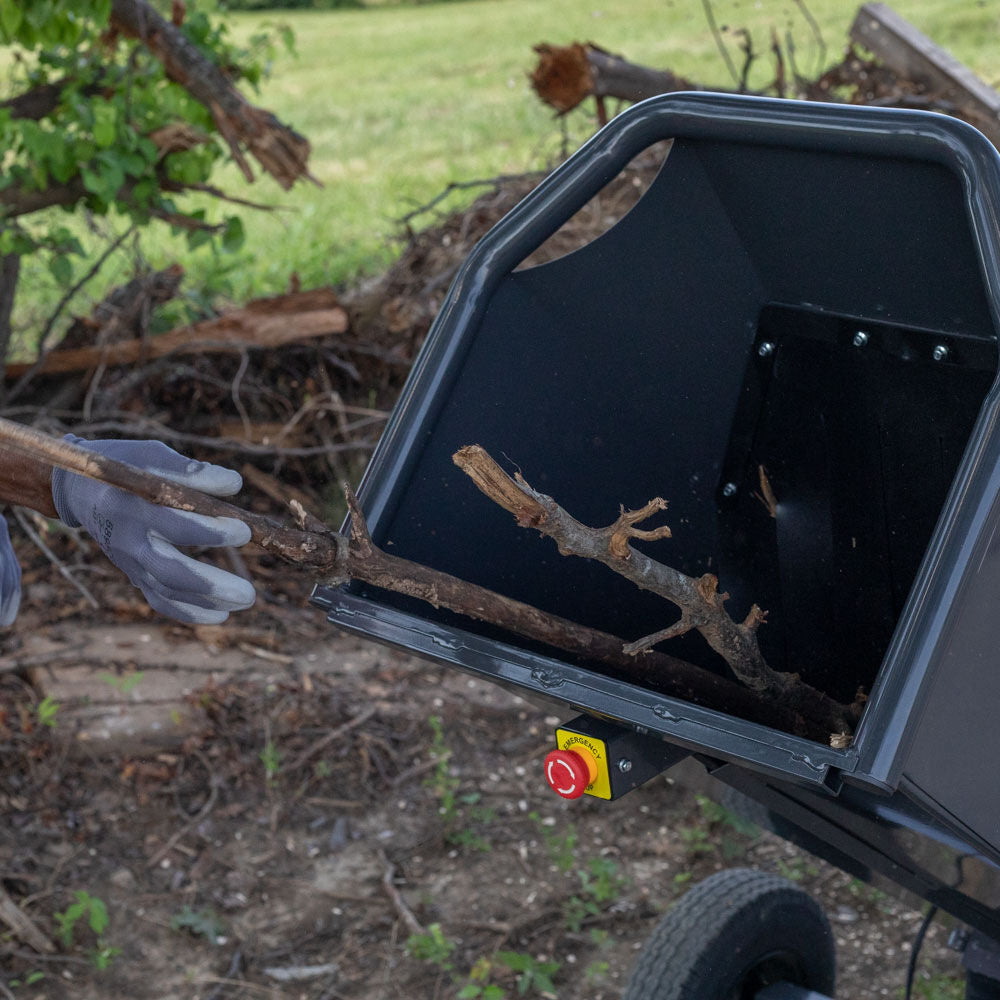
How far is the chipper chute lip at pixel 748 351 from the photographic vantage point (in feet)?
4.77

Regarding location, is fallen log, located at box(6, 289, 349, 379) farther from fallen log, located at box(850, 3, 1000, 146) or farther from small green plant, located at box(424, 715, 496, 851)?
fallen log, located at box(850, 3, 1000, 146)

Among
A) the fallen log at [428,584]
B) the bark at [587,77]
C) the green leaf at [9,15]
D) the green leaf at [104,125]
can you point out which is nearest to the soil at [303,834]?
the fallen log at [428,584]

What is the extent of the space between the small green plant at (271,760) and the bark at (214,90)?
6.34 ft

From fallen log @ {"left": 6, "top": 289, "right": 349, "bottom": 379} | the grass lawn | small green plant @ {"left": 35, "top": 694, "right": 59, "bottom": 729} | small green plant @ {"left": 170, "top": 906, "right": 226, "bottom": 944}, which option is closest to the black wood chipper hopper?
small green plant @ {"left": 170, "top": 906, "right": 226, "bottom": 944}

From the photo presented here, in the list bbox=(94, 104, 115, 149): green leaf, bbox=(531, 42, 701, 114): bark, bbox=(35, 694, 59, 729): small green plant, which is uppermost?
bbox=(531, 42, 701, 114): bark

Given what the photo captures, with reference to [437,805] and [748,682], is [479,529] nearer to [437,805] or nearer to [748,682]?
[748,682]

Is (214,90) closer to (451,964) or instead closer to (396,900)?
Result: (396,900)

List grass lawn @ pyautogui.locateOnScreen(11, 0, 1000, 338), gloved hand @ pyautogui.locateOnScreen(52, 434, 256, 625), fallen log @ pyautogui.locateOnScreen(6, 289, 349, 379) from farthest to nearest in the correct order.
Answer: grass lawn @ pyautogui.locateOnScreen(11, 0, 1000, 338) < fallen log @ pyautogui.locateOnScreen(6, 289, 349, 379) < gloved hand @ pyautogui.locateOnScreen(52, 434, 256, 625)

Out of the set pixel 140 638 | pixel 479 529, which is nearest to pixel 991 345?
pixel 479 529

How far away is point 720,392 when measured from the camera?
92.3 inches

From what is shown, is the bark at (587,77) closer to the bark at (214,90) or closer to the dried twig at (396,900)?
the bark at (214,90)

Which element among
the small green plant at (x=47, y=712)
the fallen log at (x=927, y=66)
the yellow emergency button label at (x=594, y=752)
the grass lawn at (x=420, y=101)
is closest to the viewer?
the yellow emergency button label at (x=594, y=752)

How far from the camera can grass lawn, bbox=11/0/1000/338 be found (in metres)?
7.32

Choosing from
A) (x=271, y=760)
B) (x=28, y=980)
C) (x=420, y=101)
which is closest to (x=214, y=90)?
(x=271, y=760)
